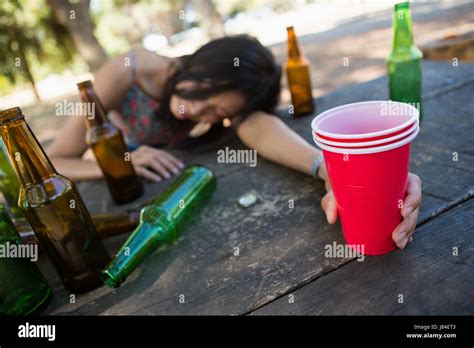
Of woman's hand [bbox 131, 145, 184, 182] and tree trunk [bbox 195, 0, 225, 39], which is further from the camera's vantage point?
tree trunk [bbox 195, 0, 225, 39]

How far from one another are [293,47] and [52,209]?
4.45ft

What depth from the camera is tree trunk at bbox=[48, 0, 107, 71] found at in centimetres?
466

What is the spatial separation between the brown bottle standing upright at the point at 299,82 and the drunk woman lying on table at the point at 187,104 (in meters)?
0.09

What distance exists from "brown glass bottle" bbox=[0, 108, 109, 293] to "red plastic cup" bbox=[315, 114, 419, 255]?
0.58m

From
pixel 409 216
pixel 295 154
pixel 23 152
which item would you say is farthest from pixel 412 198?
pixel 23 152

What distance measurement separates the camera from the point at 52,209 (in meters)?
0.89

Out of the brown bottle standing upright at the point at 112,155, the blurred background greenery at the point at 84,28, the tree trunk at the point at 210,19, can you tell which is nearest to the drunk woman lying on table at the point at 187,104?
the brown bottle standing upright at the point at 112,155

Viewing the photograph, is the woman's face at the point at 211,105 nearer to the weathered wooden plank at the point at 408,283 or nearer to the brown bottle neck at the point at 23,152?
the brown bottle neck at the point at 23,152

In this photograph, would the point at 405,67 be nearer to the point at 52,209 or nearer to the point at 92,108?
the point at 92,108

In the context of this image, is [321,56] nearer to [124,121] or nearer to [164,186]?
[124,121]

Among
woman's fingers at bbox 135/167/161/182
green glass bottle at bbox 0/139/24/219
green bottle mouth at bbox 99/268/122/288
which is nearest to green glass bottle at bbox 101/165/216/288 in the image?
green bottle mouth at bbox 99/268/122/288

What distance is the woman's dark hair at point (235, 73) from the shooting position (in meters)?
1.70

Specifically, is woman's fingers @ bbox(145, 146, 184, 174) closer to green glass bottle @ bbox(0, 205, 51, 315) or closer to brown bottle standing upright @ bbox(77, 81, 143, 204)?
brown bottle standing upright @ bbox(77, 81, 143, 204)
